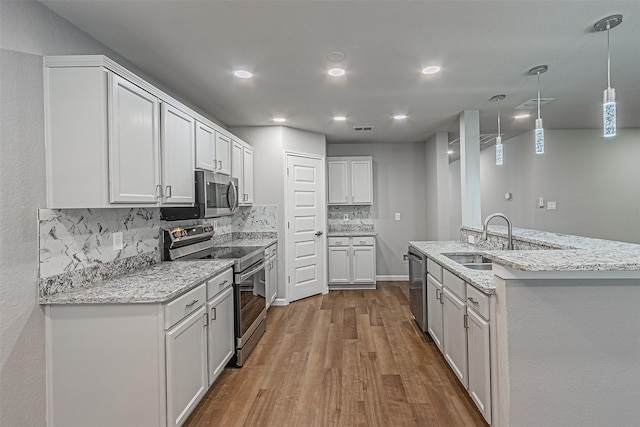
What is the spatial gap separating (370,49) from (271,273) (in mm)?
2916

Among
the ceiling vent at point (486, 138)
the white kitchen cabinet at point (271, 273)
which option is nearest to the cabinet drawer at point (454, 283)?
the white kitchen cabinet at point (271, 273)

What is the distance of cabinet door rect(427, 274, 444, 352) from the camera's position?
2.95 metres

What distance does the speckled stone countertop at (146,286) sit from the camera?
1804mm

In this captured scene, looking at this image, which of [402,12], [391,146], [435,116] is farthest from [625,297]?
[391,146]

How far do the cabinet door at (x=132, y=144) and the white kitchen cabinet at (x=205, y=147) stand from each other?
678mm

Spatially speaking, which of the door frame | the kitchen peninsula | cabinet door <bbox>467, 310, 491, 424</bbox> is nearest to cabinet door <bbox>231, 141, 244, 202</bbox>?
the door frame

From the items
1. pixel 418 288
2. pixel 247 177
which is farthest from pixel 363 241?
pixel 247 177

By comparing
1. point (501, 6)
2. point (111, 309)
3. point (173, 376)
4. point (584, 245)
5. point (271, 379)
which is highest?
point (501, 6)

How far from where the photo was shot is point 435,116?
444 centimetres

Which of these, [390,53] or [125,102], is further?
[390,53]

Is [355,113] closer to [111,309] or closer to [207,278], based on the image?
[207,278]

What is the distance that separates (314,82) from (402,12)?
1.25m

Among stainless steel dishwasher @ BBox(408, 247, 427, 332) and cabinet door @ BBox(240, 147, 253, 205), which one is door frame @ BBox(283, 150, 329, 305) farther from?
stainless steel dishwasher @ BBox(408, 247, 427, 332)

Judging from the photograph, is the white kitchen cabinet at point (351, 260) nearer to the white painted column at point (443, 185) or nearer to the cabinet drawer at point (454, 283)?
the white painted column at point (443, 185)
